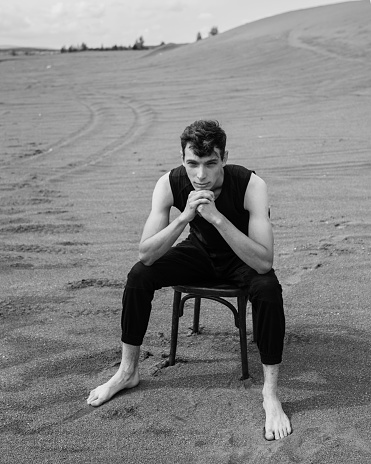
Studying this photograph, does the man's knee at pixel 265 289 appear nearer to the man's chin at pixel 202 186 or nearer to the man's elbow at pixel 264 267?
the man's elbow at pixel 264 267

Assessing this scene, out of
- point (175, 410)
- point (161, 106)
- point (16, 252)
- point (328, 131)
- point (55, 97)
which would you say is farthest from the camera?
point (55, 97)

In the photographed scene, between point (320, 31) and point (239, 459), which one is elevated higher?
point (320, 31)

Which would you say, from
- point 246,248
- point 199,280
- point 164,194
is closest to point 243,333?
point 199,280

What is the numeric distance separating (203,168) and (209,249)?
504 millimetres

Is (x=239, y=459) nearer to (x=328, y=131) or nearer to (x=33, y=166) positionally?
(x=33, y=166)

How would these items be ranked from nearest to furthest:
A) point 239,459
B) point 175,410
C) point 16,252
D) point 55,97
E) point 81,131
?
1. point 239,459
2. point 175,410
3. point 16,252
4. point 81,131
5. point 55,97

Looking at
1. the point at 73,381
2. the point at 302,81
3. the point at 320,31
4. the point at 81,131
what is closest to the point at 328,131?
the point at 81,131

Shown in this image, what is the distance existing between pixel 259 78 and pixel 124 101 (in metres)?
3.85

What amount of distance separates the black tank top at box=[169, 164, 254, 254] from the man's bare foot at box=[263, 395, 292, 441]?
0.85 meters

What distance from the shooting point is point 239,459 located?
9.77ft

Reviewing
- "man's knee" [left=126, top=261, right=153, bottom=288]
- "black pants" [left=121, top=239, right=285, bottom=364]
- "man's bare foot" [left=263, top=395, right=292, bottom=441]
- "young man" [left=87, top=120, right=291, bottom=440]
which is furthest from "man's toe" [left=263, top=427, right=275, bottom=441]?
"man's knee" [left=126, top=261, right=153, bottom=288]

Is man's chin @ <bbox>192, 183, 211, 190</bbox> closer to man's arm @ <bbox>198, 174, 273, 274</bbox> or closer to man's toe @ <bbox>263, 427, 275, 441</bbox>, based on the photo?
man's arm @ <bbox>198, 174, 273, 274</bbox>

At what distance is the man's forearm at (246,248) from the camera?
11.3ft

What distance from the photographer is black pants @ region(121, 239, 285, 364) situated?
333 cm
